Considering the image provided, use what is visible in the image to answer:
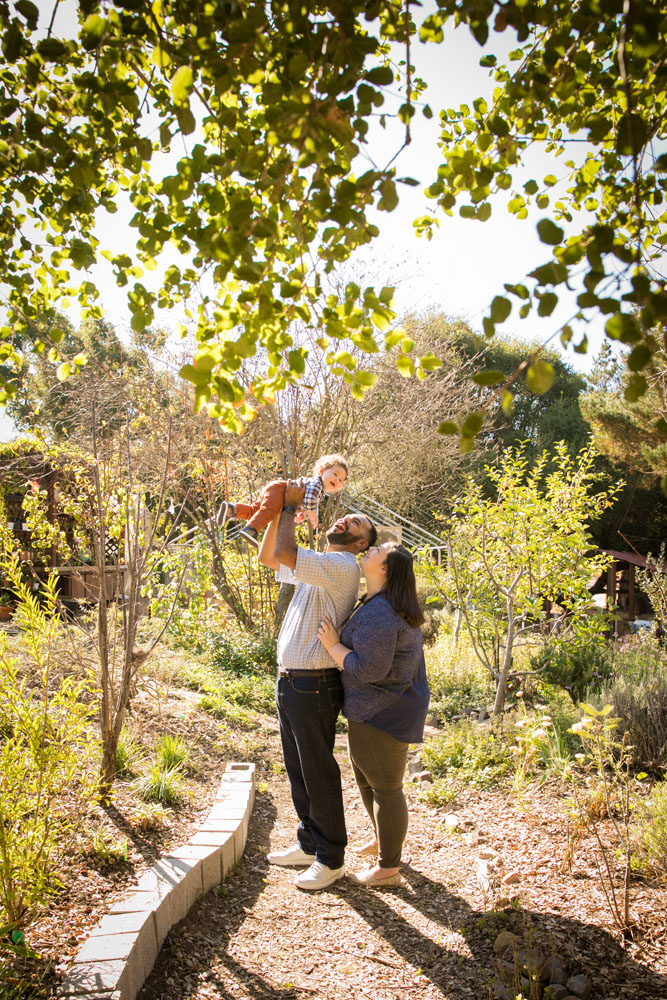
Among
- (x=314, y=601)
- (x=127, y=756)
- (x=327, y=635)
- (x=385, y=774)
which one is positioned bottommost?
(x=127, y=756)

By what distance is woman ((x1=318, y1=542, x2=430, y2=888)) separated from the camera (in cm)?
284

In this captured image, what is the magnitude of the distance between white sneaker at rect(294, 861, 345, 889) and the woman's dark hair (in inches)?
45.2

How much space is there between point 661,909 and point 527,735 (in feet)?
5.00

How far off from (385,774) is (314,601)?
2.57 feet

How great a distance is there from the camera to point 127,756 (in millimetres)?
3615

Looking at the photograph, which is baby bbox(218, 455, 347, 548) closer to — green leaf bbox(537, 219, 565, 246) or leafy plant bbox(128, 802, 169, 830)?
leafy plant bbox(128, 802, 169, 830)

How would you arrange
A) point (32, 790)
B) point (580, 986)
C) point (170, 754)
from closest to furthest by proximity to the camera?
point (580, 986) < point (32, 790) < point (170, 754)

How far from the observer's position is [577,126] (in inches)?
77.9

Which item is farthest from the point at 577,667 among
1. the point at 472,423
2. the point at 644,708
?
the point at 472,423

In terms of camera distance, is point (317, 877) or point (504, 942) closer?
point (504, 942)

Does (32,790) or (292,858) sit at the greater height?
(32,790)

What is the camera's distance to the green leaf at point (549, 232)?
50.7 inches

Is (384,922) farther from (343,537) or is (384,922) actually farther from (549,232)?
(549,232)

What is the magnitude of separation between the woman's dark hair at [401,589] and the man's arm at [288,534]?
423 mm
